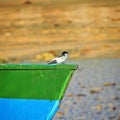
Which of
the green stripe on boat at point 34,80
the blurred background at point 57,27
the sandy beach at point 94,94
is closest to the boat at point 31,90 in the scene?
the green stripe on boat at point 34,80

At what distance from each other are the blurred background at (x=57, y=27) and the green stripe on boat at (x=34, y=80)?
29.9ft

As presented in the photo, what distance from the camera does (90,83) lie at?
8859 mm

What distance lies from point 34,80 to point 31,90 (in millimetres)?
76

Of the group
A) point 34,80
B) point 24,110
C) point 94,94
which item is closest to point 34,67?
point 34,80

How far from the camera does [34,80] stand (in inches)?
131

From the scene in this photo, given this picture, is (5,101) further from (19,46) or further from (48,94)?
(19,46)

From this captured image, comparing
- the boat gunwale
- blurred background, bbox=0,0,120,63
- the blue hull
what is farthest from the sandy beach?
the boat gunwale

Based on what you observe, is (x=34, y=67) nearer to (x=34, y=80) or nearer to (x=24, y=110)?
(x=34, y=80)

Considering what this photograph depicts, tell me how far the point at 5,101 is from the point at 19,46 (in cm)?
984

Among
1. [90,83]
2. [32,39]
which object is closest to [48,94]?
[90,83]

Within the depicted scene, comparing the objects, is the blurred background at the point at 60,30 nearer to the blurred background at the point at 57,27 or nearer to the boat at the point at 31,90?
the blurred background at the point at 57,27

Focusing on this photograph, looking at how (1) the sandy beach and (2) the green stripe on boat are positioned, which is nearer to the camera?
(2) the green stripe on boat

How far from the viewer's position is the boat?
328 cm

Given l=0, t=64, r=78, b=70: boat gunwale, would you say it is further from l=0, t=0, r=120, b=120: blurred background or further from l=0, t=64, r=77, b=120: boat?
l=0, t=0, r=120, b=120: blurred background
